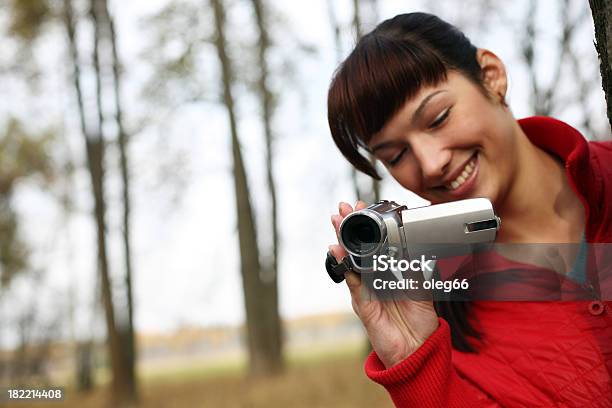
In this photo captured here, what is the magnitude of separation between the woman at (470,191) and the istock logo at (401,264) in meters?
0.07

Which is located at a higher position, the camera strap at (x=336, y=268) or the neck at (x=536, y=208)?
the neck at (x=536, y=208)

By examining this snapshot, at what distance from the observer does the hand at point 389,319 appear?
140 centimetres

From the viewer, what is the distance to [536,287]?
1.58 m

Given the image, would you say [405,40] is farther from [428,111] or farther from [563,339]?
[563,339]

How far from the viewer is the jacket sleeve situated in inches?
53.3

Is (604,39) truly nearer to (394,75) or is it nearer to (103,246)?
(394,75)

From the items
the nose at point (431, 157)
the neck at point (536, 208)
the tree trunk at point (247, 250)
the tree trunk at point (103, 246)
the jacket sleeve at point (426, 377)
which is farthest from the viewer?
the tree trunk at point (247, 250)

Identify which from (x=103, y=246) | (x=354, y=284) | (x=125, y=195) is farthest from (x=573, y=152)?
(x=125, y=195)

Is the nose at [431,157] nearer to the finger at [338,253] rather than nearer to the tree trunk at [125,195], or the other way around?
the finger at [338,253]

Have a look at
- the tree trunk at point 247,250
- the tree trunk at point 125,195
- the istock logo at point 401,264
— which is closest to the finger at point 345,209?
the istock logo at point 401,264

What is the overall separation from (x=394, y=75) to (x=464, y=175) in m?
0.31

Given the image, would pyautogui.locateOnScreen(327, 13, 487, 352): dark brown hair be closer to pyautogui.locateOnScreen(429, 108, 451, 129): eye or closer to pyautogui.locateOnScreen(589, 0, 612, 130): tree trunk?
pyautogui.locateOnScreen(429, 108, 451, 129): eye

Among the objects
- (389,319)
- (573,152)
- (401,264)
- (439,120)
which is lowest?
(389,319)

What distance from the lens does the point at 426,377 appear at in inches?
53.5
